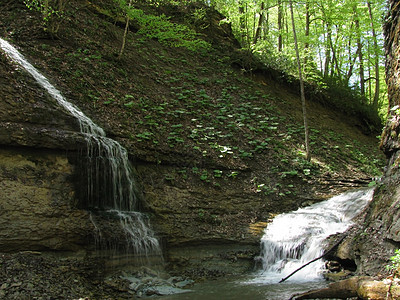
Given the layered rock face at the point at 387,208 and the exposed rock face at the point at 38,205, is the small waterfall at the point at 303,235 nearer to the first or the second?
the layered rock face at the point at 387,208

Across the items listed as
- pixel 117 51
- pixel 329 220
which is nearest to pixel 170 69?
pixel 117 51

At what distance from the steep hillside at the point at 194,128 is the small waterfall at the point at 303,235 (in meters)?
0.41

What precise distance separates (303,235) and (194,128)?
515cm

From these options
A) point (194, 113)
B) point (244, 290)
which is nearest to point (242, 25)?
point (194, 113)

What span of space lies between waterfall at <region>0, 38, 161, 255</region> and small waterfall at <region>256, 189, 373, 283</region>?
269 cm

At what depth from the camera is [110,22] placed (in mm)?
15812

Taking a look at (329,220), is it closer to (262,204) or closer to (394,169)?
(262,204)

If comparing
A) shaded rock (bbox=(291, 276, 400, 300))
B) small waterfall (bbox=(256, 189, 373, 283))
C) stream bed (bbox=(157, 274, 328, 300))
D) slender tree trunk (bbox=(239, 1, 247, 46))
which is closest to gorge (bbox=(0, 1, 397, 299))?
small waterfall (bbox=(256, 189, 373, 283))

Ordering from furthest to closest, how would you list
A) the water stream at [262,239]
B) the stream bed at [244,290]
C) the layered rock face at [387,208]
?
the water stream at [262,239]
the stream bed at [244,290]
the layered rock face at [387,208]

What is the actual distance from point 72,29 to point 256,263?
453 inches

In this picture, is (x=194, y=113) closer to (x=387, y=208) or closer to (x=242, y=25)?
(x=387, y=208)

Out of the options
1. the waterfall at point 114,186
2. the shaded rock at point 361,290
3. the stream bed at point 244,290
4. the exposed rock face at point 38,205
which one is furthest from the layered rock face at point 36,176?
the shaded rock at point 361,290

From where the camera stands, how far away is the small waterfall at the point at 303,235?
7.04 meters

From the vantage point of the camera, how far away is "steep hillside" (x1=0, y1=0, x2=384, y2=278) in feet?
27.8
